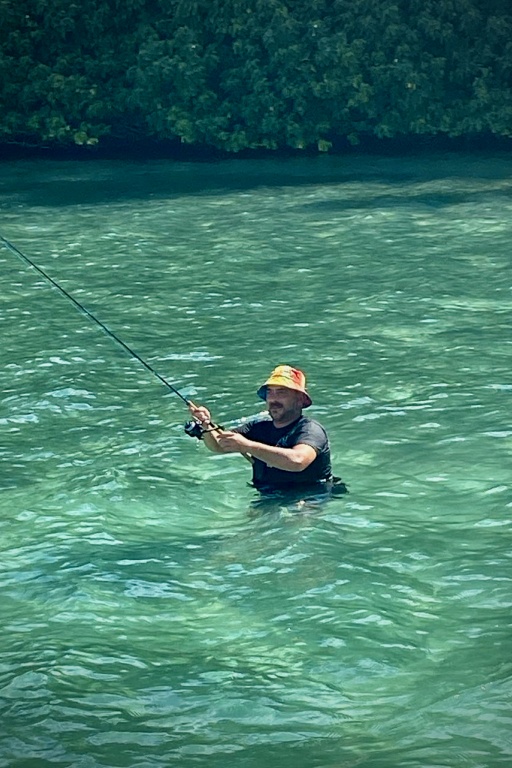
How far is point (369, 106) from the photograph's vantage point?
1332 inches

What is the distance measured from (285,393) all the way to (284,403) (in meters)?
0.08

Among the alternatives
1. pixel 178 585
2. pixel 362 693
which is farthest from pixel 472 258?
pixel 362 693

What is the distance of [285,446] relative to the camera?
10.6 m

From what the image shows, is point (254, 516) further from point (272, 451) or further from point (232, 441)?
point (232, 441)

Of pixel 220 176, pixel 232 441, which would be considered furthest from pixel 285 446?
pixel 220 176

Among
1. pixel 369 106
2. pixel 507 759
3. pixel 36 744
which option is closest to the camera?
pixel 507 759

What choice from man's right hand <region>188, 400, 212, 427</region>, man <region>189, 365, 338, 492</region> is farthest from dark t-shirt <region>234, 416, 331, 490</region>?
man's right hand <region>188, 400, 212, 427</region>

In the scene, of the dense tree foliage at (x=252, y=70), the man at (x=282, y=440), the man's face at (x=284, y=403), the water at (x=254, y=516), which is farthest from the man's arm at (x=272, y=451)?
the dense tree foliage at (x=252, y=70)

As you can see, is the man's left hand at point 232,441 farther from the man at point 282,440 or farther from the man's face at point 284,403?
the man's face at point 284,403

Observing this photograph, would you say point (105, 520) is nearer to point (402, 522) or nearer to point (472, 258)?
point (402, 522)

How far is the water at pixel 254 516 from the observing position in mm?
7664

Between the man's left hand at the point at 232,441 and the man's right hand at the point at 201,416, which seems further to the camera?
the man's right hand at the point at 201,416

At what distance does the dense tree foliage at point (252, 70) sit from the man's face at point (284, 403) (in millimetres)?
23659

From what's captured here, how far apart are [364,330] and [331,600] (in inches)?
318
